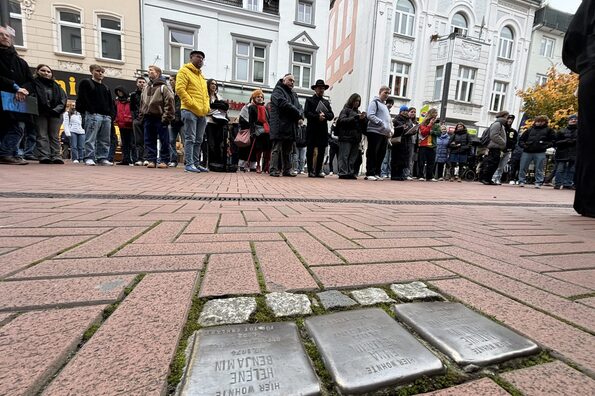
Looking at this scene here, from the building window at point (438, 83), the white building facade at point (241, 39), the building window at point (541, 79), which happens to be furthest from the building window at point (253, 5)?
the building window at point (541, 79)

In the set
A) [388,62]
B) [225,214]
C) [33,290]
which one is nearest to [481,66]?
[388,62]

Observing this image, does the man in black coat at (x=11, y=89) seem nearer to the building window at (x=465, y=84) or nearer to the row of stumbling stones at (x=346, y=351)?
the row of stumbling stones at (x=346, y=351)

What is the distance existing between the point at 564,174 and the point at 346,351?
10.7 m

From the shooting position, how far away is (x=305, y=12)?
53.0 ft

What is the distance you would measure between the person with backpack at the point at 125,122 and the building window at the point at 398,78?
14.5 metres

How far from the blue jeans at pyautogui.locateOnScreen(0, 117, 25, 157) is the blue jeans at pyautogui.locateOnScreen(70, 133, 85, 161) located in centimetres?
257

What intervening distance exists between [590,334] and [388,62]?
1887 centimetres

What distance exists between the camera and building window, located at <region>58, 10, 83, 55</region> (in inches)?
512

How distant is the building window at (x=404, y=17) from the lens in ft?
57.2

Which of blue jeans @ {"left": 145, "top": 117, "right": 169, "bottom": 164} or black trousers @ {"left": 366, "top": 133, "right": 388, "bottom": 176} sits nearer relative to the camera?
blue jeans @ {"left": 145, "top": 117, "right": 169, "bottom": 164}

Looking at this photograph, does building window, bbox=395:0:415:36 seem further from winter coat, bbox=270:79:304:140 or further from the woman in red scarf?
winter coat, bbox=270:79:304:140

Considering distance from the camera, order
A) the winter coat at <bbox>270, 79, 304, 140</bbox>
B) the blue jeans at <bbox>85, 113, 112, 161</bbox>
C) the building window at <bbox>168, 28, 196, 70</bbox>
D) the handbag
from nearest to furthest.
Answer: the winter coat at <bbox>270, 79, 304, 140</bbox>, the blue jeans at <bbox>85, 113, 112, 161</bbox>, the handbag, the building window at <bbox>168, 28, 196, 70</bbox>

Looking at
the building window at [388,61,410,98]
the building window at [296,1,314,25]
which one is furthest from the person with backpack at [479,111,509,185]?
the building window at [296,1,314,25]

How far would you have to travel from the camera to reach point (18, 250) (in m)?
1.32
